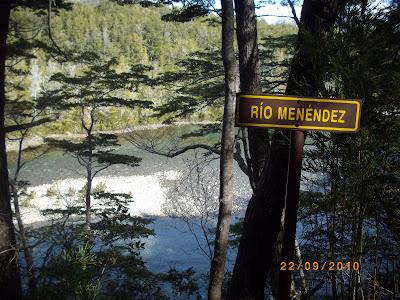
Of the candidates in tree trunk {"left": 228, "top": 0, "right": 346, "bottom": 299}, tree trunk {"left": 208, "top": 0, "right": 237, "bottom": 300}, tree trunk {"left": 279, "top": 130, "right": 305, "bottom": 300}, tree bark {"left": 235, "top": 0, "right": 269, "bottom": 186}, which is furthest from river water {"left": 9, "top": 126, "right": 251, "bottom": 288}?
tree trunk {"left": 279, "top": 130, "right": 305, "bottom": 300}

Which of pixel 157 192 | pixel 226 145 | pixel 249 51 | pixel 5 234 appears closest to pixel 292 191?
pixel 226 145

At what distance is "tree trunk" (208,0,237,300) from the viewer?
2936 millimetres

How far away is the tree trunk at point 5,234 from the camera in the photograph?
2969mm

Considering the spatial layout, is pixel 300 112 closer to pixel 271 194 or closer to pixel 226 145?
pixel 271 194

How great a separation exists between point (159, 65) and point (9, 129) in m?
44.9

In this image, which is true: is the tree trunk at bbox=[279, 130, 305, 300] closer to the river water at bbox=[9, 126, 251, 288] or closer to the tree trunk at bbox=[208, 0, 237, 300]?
the tree trunk at bbox=[208, 0, 237, 300]

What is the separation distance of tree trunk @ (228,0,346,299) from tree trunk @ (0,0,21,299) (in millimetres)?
1918

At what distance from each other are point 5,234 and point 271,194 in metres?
2.35

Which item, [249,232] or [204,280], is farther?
[204,280]

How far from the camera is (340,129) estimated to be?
137cm

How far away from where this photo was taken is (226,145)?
2994 mm

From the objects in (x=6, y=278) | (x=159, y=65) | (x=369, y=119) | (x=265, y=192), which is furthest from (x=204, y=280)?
(x=159, y=65)

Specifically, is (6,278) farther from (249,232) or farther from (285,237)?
(285,237)

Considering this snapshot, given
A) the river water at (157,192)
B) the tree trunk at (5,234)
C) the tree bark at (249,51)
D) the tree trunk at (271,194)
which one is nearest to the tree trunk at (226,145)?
the tree bark at (249,51)
